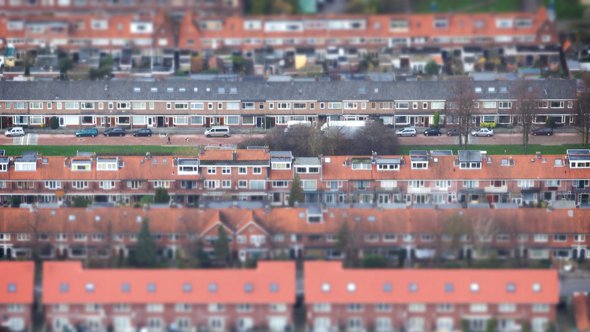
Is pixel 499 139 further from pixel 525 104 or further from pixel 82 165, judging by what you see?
pixel 82 165

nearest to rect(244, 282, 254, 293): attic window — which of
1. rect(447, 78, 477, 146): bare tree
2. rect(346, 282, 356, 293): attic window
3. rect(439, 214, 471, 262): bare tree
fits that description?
rect(346, 282, 356, 293): attic window

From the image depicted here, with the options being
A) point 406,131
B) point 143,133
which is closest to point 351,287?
point 406,131

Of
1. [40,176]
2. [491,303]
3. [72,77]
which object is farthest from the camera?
[72,77]

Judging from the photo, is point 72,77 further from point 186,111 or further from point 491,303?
point 491,303

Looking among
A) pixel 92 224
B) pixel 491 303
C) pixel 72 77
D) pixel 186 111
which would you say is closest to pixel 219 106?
pixel 186 111

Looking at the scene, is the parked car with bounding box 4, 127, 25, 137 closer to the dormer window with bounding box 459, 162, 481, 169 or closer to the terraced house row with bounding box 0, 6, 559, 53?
the terraced house row with bounding box 0, 6, 559, 53
